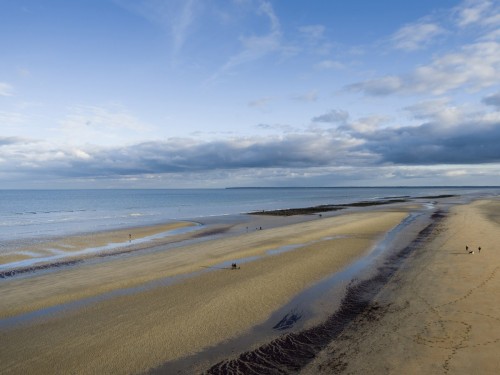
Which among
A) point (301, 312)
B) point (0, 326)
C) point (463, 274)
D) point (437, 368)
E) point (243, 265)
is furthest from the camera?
point (243, 265)

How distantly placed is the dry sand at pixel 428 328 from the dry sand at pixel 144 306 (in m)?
3.52

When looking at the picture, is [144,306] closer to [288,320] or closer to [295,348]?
[288,320]

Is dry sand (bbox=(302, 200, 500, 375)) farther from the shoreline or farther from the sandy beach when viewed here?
the shoreline

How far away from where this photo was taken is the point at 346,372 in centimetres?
860

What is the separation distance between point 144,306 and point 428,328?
9971mm

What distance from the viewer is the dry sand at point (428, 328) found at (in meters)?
8.79

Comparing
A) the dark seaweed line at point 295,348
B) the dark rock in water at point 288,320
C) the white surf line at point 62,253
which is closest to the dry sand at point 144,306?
the dark rock in water at point 288,320

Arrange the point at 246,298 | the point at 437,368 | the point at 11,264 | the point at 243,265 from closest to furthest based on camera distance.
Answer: the point at 437,368, the point at 246,298, the point at 243,265, the point at 11,264

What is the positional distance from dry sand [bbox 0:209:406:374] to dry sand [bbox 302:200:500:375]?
3.52 metres

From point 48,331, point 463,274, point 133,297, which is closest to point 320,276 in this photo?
point 463,274

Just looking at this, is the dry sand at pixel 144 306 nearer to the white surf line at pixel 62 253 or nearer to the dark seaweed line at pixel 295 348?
the dark seaweed line at pixel 295 348

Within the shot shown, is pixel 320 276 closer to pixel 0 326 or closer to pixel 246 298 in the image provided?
pixel 246 298

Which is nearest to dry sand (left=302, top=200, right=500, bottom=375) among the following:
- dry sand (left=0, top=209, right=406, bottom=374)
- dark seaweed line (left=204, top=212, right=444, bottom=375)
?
dark seaweed line (left=204, top=212, right=444, bottom=375)

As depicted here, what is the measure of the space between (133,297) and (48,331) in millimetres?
3661
